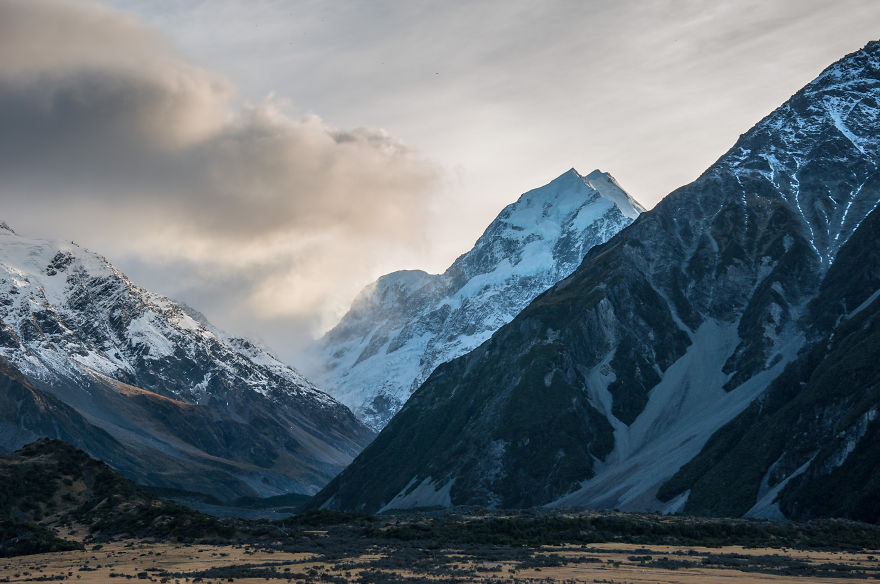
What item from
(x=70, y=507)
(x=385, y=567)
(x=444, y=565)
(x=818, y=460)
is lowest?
(x=444, y=565)

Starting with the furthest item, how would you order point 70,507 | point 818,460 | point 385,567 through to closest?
point 818,460 < point 70,507 < point 385,567

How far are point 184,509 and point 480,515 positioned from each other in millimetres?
50676

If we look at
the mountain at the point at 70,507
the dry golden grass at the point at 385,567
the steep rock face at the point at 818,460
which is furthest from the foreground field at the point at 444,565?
the steep rock face at the point at 818,460

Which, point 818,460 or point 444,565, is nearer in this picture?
point 444,565

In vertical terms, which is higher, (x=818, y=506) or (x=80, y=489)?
(x=80, y=489)

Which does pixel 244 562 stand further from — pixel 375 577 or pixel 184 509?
pixel 184 509

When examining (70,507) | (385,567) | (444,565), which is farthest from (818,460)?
(70,507)

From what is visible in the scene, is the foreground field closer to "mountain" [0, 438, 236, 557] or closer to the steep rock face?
"mountain" [0, 438, 236, 557]

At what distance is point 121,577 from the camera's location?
7725 cm

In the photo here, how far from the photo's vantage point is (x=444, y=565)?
87.2m

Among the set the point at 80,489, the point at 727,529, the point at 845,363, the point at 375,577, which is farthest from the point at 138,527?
the point at 845,363

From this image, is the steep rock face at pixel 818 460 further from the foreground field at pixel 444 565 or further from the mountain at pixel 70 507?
the mountain at pixel 70 507

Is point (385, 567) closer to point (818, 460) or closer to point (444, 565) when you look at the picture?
point (444, 565)

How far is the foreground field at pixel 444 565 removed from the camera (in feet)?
248
